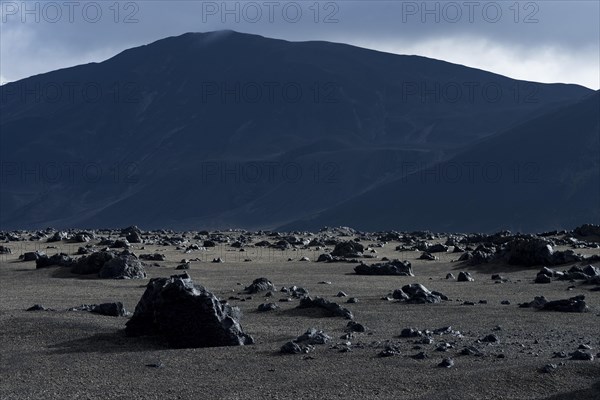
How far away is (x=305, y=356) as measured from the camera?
15547 millimetres

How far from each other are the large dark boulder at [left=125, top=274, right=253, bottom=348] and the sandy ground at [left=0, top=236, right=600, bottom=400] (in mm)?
360

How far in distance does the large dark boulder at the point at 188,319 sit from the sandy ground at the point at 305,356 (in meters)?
0.36

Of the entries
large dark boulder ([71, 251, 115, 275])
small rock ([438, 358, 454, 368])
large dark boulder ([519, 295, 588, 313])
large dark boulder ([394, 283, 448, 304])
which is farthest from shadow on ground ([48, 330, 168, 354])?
large dark boulder ([71, 251, 115, 275])

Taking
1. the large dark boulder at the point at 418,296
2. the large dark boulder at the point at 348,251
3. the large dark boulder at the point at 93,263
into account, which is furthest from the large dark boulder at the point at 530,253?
the large dark boulder at the point at 93,263

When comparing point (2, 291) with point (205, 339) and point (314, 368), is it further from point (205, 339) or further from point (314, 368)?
point (314, 368)

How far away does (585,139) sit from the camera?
633 feet

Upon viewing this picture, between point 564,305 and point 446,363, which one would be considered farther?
point 564,305

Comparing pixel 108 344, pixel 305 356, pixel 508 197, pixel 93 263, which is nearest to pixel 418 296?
pixel 305 356

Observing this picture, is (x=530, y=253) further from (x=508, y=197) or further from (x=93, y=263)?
(x=508, y=197)

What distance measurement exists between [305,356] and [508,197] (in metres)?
176

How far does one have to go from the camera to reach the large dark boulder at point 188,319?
16734mm

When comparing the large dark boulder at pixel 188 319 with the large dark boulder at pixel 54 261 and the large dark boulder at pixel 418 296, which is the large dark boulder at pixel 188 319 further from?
the large dark boulder at pixel 54 261

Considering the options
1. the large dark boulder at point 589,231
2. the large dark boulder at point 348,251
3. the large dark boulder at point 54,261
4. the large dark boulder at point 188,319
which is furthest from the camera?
the large dark boulder at point 589,231

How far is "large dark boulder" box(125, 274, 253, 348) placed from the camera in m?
16.7
